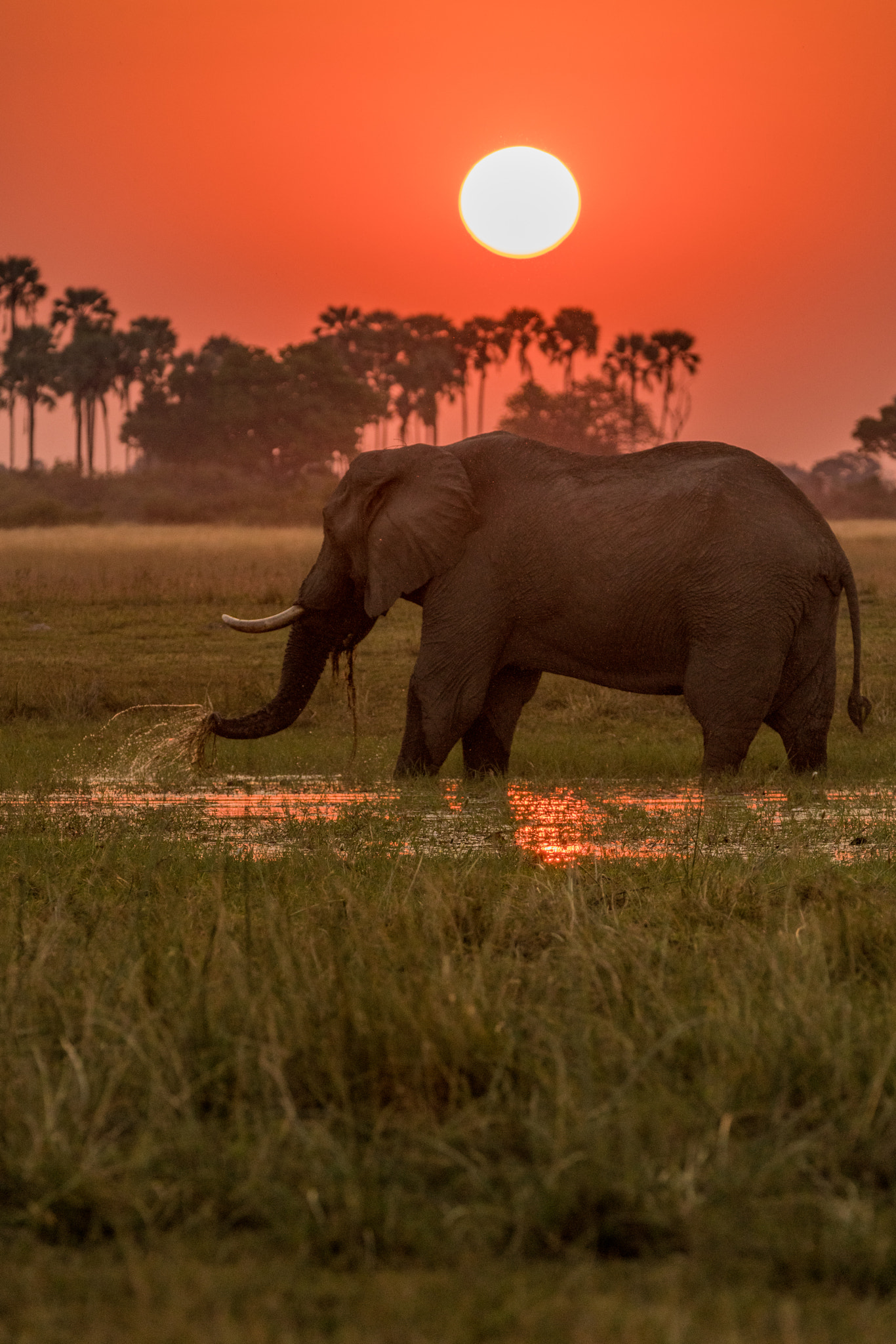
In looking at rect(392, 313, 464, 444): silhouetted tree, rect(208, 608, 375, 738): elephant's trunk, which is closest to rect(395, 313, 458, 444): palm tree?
rect(392, 313, 464, 444): silhouetted tree

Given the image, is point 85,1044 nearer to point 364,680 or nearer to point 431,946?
point 431,946

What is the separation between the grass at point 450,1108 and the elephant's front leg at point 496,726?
172 inches

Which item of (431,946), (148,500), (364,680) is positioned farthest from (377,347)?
(431,946)

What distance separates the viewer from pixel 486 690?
10.6 meters

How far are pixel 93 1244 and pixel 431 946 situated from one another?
205 cm

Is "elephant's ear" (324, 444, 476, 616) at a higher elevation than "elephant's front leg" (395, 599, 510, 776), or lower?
higher

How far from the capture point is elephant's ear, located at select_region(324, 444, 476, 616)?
34.6ft

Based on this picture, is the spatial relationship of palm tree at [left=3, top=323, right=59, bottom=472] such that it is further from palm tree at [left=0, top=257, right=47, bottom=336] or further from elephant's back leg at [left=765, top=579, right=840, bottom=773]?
elephant's back leg at [left=765, top=579, right=840, bottom=773]

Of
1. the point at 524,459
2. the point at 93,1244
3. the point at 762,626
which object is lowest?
the point at 93,1244

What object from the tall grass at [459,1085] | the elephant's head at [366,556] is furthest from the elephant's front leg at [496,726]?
the tall grass at [459,1085]

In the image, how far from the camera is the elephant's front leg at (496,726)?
36.2 feet

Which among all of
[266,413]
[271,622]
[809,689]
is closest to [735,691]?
[809,689]

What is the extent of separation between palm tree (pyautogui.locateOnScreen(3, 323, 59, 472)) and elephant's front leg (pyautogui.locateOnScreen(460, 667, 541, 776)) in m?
73.4

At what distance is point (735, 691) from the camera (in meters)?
10.2
